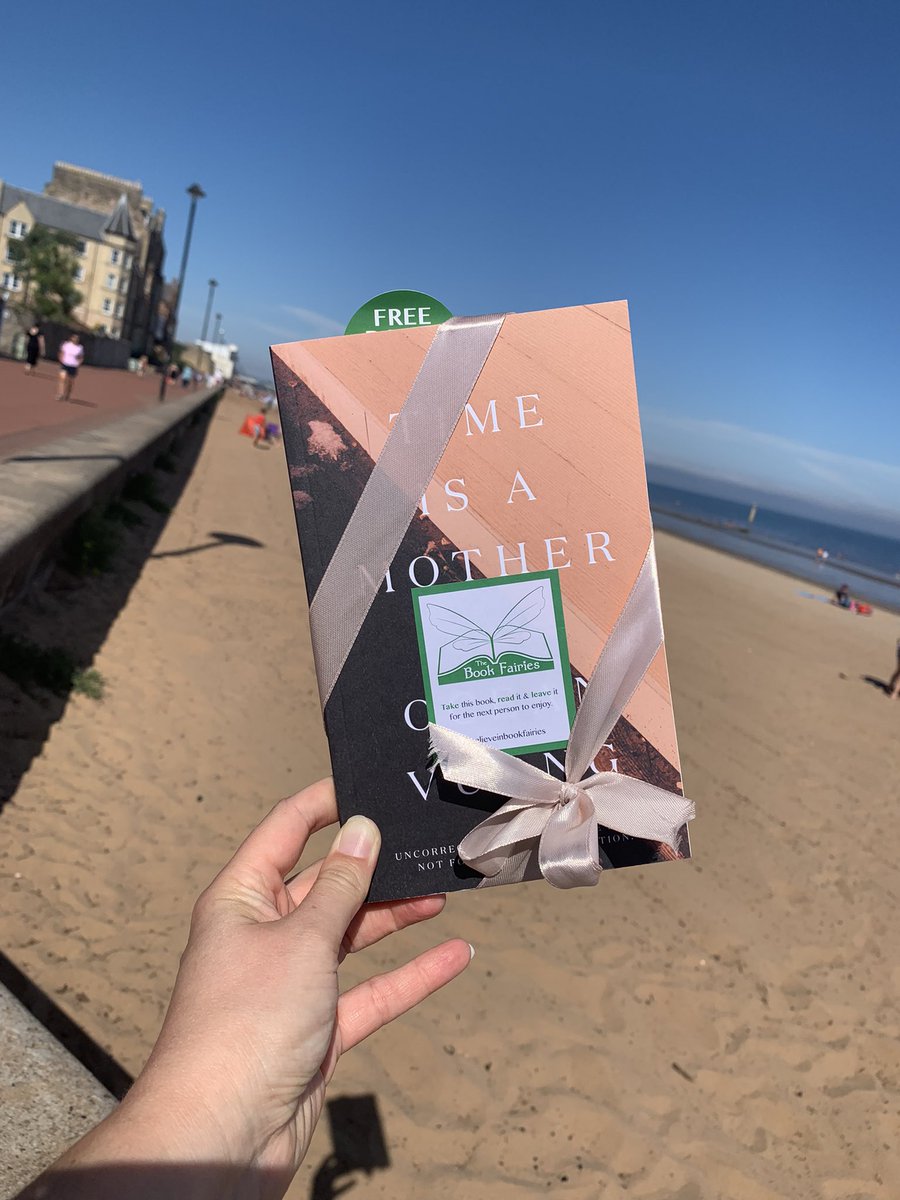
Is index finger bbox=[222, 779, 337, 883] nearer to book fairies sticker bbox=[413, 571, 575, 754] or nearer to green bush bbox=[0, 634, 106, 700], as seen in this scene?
book fairies sticker bbox=[413, 571, 575, 754]

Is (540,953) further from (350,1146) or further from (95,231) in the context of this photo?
(95,231)

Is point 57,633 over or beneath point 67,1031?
over

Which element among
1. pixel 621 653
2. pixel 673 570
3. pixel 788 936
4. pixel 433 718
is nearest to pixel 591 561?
pixel 621 653

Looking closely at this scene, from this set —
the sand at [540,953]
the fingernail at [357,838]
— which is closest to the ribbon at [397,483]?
the fingernail at [357,838]

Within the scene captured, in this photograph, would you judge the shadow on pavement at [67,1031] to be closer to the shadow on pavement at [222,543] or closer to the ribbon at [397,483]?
the ribbon at [397,483]

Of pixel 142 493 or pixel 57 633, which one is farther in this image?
pixel 142 493

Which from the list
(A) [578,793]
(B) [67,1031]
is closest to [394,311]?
(A) [578,793]

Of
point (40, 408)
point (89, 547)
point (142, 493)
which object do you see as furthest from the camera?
point (40, 408)

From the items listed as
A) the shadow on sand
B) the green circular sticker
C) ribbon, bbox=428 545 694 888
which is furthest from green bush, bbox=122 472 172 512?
ribbon, bbox=428 545 694 888

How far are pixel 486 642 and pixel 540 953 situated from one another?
3.29 meters

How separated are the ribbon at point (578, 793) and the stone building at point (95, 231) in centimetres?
7734

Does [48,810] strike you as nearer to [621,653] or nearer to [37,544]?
[37,544]

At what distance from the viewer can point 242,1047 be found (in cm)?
127

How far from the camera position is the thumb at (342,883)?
141 centimetres
